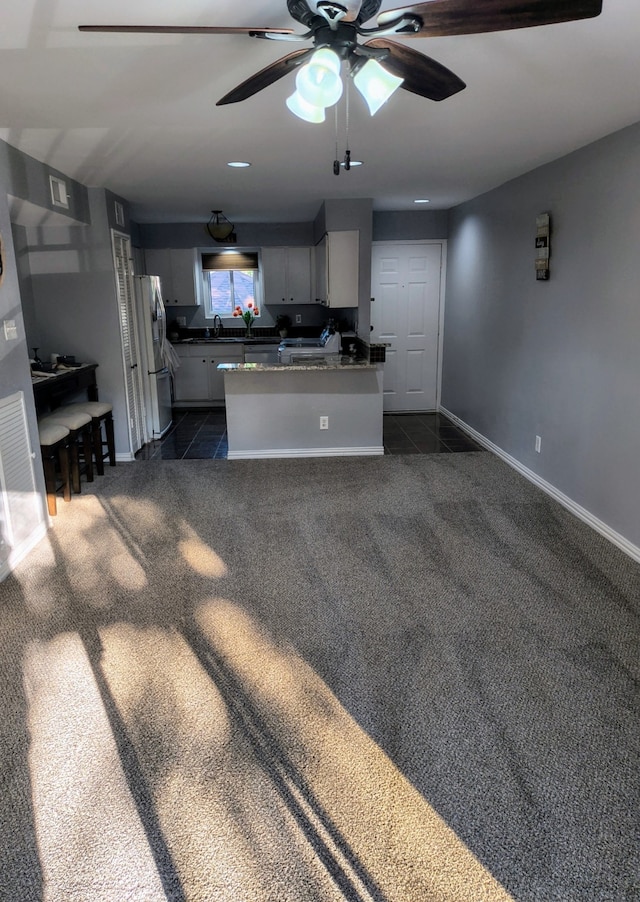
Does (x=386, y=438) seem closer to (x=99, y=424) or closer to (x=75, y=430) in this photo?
(x=99, y=424)

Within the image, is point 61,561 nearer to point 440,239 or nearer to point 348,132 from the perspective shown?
point 348,132

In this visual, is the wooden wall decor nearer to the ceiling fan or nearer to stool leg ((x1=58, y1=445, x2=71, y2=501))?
the ceiling fan

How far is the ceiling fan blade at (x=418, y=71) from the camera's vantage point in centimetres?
175

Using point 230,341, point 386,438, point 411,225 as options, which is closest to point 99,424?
point 386,438

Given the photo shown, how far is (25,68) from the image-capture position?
→ 2326 mm

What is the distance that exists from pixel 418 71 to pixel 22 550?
3.12 metres

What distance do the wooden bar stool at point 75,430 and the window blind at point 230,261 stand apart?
3.89 meters

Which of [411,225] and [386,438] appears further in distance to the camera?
[411,225]

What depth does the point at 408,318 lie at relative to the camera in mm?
7047

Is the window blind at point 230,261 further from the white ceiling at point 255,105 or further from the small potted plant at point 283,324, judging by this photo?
the white ceiling at point 255,105

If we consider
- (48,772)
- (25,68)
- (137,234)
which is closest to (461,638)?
(48,772)

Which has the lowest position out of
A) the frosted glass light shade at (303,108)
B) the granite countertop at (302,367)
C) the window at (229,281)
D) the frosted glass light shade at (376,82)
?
the granite countertop at (302,367)

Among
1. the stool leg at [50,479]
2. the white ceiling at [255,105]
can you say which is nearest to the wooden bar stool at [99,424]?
the stool leg at [50,479]

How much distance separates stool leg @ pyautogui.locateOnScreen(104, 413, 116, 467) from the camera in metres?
5.17
